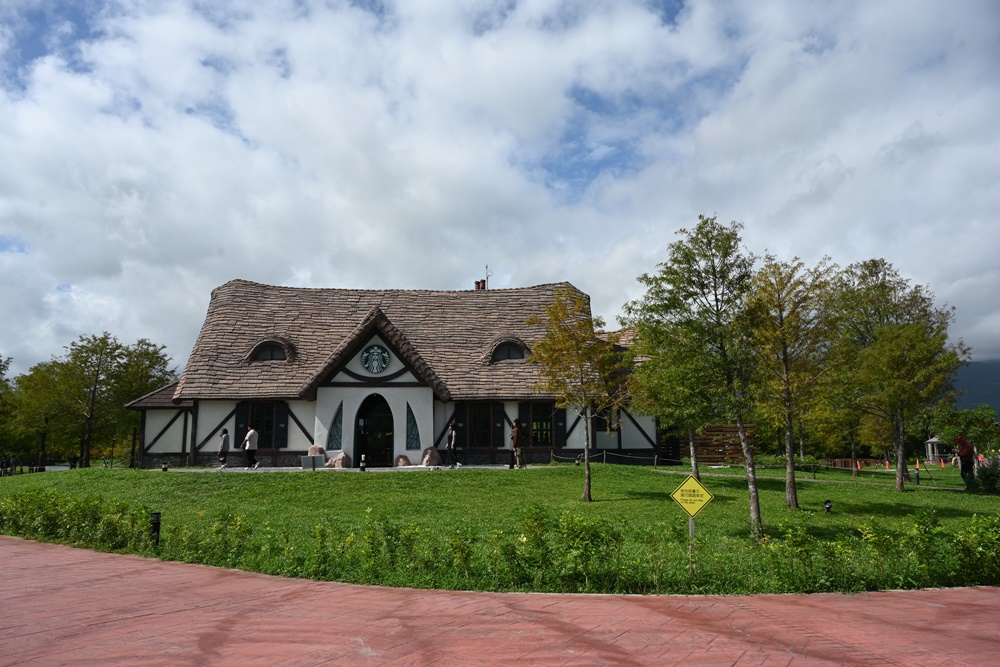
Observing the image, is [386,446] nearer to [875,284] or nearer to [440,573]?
[440,573]

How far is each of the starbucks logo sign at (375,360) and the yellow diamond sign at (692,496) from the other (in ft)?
57.0

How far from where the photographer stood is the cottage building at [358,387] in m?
25.7

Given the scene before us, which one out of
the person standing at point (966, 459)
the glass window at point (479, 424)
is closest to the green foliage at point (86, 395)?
the glass window at point (479, 424)

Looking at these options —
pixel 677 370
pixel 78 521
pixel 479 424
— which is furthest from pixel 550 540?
A: pixel 479 424

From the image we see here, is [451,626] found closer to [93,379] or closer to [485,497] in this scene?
[485,497]

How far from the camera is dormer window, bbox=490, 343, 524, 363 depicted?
29.0 metres

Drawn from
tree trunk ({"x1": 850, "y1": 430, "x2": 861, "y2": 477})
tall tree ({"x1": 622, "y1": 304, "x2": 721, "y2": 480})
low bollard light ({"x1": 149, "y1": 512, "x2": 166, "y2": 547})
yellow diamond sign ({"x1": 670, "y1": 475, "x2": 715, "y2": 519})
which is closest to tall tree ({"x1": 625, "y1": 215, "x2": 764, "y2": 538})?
tall tree ({"x1": 622, "y1": 304, "x2": 721, "y2": 480})

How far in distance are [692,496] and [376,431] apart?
60.3 ft

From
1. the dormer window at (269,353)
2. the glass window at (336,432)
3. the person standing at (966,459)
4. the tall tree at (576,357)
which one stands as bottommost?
the person standing at (966,459)

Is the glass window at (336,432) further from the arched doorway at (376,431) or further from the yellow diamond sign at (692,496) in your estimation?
the yellow diamond sign at (692,496)

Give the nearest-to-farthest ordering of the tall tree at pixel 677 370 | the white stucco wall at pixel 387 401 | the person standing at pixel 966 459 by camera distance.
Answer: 1. the tall tree at pixel 677 370
2. the person standing at pixel 966 459
3. the white stucco wall at pixel 387 401

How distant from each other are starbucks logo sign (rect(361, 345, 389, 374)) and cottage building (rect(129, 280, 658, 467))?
40 mm

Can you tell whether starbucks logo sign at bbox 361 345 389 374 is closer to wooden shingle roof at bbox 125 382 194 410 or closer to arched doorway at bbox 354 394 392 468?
arched doorway at bbox 354 394 392 468

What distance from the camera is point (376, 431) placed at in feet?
86.9
